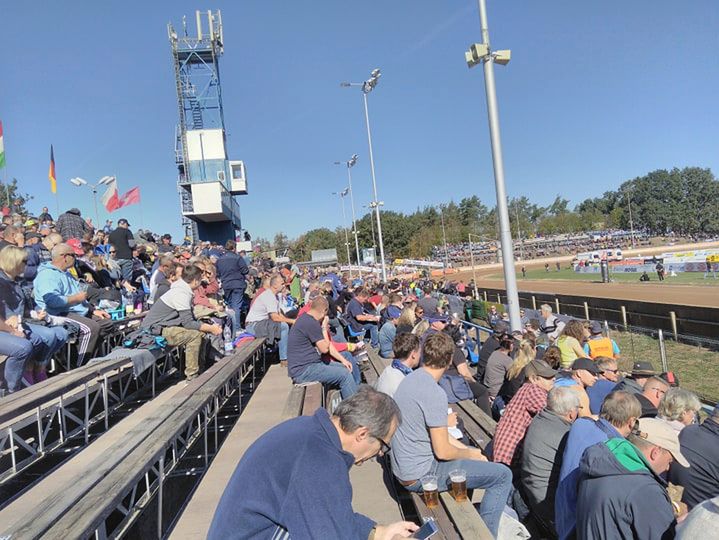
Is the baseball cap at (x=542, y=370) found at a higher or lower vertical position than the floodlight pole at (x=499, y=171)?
lower

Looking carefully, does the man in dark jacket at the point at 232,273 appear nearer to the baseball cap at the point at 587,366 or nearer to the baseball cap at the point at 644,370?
the baseball cap at the point at 587,366

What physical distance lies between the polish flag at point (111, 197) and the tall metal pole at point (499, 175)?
16452 millimetres

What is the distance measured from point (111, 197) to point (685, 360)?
2073cm

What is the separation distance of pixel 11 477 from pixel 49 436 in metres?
1.16

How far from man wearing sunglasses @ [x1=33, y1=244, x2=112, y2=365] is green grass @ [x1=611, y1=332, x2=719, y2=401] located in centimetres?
1171

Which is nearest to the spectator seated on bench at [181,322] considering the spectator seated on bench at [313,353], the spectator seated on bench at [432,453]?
the spectator seated on bench at [313,353]

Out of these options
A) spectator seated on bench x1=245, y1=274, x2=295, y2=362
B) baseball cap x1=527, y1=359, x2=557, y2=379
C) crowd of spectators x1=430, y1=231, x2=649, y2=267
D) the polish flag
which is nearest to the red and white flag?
the polish flag

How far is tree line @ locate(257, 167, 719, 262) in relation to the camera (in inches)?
4001

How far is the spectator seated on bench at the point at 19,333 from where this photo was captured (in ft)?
15.2

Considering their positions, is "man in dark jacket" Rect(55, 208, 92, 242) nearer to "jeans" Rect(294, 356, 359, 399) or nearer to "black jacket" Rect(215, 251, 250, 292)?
"black jacket" Rect(215, 251, 250, 292)

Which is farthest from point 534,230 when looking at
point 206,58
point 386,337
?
point 386,337

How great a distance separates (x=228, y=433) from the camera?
5.74 m

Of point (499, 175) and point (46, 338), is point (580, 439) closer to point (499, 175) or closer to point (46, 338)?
point (46, 338)

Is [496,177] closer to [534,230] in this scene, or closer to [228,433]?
[228,433]
